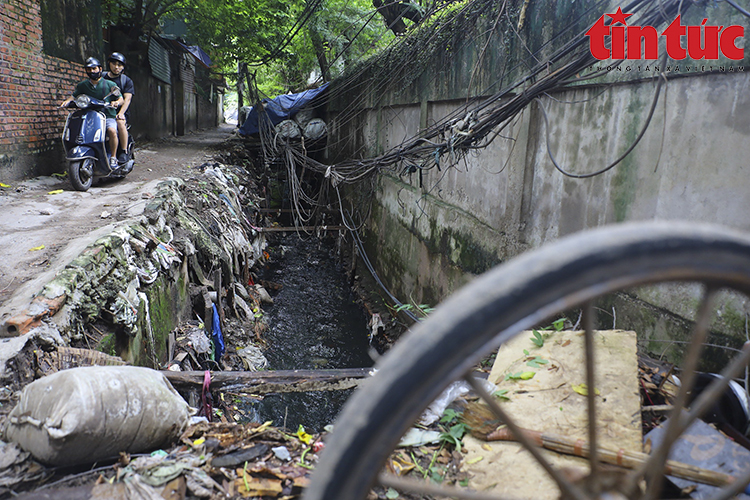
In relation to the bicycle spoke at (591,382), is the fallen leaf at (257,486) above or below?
below

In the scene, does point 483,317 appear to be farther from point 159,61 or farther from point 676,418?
point 159,61

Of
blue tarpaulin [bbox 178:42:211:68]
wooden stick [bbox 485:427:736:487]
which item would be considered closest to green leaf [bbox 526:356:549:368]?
wooden stick [bbox 485:427:736:487]

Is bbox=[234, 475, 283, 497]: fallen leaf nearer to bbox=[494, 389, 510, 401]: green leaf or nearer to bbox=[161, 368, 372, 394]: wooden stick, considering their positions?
bbox=[161, 368, 372, 394]: wooden stick

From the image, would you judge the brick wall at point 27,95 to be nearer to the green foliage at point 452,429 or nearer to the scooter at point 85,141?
the scooter at point 85,141

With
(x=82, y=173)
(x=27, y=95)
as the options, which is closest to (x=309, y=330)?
(x=82, y=173)

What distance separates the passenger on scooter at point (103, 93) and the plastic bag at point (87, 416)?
508 centimetres

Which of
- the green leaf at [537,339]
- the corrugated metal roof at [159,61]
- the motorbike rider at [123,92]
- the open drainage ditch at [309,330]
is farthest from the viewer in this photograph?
A: the corrugated metal roof at [159,61]

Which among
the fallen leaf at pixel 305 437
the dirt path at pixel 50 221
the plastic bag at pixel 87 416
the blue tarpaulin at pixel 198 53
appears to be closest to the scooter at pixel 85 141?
the dirt path at pixel 50 221

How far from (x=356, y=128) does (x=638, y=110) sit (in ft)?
26.7

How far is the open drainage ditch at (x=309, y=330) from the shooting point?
5.07 metres

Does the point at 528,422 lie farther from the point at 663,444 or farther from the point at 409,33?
the point at 409,33

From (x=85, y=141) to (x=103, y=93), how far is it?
0.74 m

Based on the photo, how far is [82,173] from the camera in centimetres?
570

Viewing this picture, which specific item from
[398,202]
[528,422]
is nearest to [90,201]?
[398,202]
